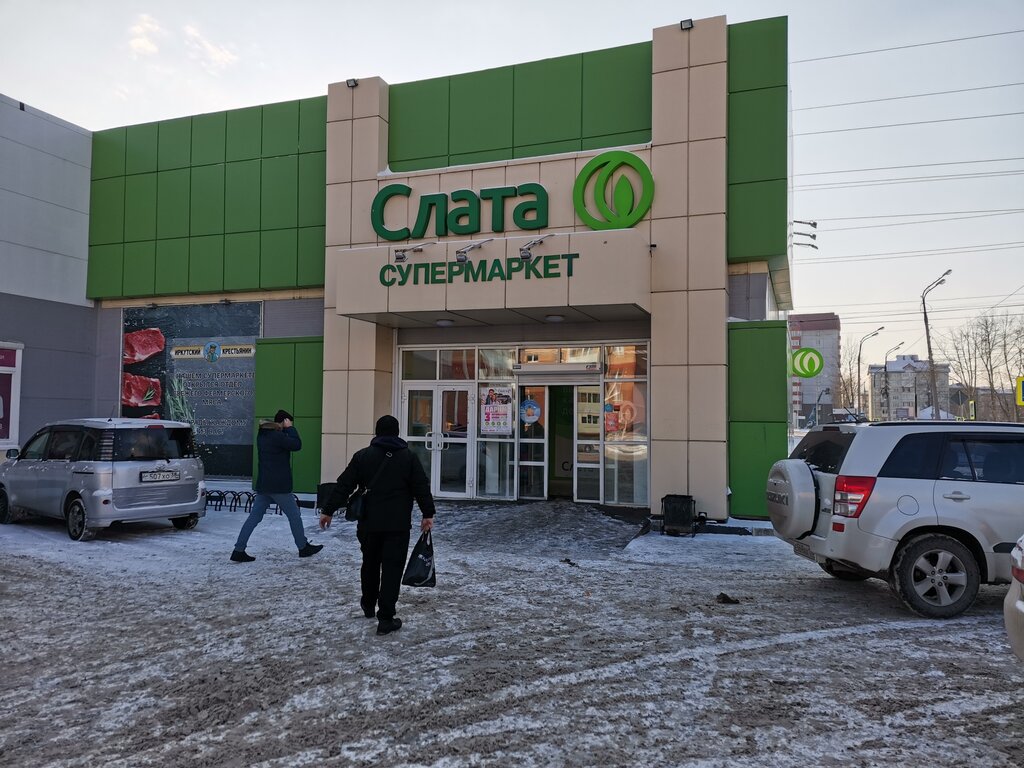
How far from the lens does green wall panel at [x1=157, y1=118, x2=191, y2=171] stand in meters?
16.6

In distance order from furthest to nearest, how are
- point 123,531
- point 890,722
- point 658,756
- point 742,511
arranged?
point 742,511
point 123,531
point 890,722
point 658,756

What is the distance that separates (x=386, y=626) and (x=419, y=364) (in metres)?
9.12

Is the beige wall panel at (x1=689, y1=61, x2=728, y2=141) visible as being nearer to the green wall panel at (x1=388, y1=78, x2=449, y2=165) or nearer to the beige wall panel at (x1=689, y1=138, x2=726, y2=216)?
the beige wall panel at (x1=689, y1=138, x2=726, y2=216)

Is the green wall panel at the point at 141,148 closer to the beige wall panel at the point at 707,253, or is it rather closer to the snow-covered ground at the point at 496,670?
the snow-covered ground at the point at 496,670

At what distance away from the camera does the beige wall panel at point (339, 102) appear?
575 inches

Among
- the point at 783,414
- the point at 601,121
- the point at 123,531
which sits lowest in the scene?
the point at 123,531

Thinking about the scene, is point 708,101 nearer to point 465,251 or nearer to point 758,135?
point 758,135

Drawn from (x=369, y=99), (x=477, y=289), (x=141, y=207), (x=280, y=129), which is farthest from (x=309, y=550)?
(x=141, y=207)

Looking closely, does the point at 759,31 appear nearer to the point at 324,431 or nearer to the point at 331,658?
the point at 324,431

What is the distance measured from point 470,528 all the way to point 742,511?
14.7 ft

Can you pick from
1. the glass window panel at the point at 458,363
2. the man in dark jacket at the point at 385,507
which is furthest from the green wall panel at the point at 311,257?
the man in dark jacket at the point at 385,507

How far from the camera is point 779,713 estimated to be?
174 inches

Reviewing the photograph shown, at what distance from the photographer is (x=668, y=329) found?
1223cm

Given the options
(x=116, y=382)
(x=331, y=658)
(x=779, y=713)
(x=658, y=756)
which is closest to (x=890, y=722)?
(x=779, y=713)
